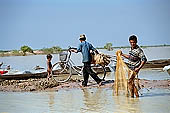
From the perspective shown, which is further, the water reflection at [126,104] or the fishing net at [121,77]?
the fishing net at [121,77]

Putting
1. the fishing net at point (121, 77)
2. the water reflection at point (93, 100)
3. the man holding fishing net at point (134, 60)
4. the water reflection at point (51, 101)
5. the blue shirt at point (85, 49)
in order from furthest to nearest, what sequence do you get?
the blue shirt at point (85, 49), the fishing net at point (121, 77), the man holding fishing net at point (134, 60), the water reflection at point (51, 101), the water reflection at point (93, 100)

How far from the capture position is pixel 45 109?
634cm

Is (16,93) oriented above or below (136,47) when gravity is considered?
below

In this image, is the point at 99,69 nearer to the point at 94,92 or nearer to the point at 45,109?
the point at 94,92

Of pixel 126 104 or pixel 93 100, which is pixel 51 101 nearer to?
pixel 93 100

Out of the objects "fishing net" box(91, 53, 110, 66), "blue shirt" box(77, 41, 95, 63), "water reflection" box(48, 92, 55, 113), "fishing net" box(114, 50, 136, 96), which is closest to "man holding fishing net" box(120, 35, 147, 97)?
"fishing net" box(114, 50, 136, 96)

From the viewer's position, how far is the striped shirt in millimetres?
7047

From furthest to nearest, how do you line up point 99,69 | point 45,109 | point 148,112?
point 99,69
point 45,109
point 148,112

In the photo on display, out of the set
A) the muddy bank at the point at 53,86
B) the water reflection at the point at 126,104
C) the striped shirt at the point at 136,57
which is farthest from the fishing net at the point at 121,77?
the muddy bank at the point at 53,86

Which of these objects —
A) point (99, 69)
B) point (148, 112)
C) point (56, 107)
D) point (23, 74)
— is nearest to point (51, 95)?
point (56, 107)

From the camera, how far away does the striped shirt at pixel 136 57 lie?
277 inches

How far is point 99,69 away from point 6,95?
602 cm

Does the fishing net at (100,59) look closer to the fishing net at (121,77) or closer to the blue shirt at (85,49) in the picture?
the blue shirt at (85,49)

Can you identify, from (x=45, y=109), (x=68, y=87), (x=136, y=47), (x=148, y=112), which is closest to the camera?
(x=148, y=112)
